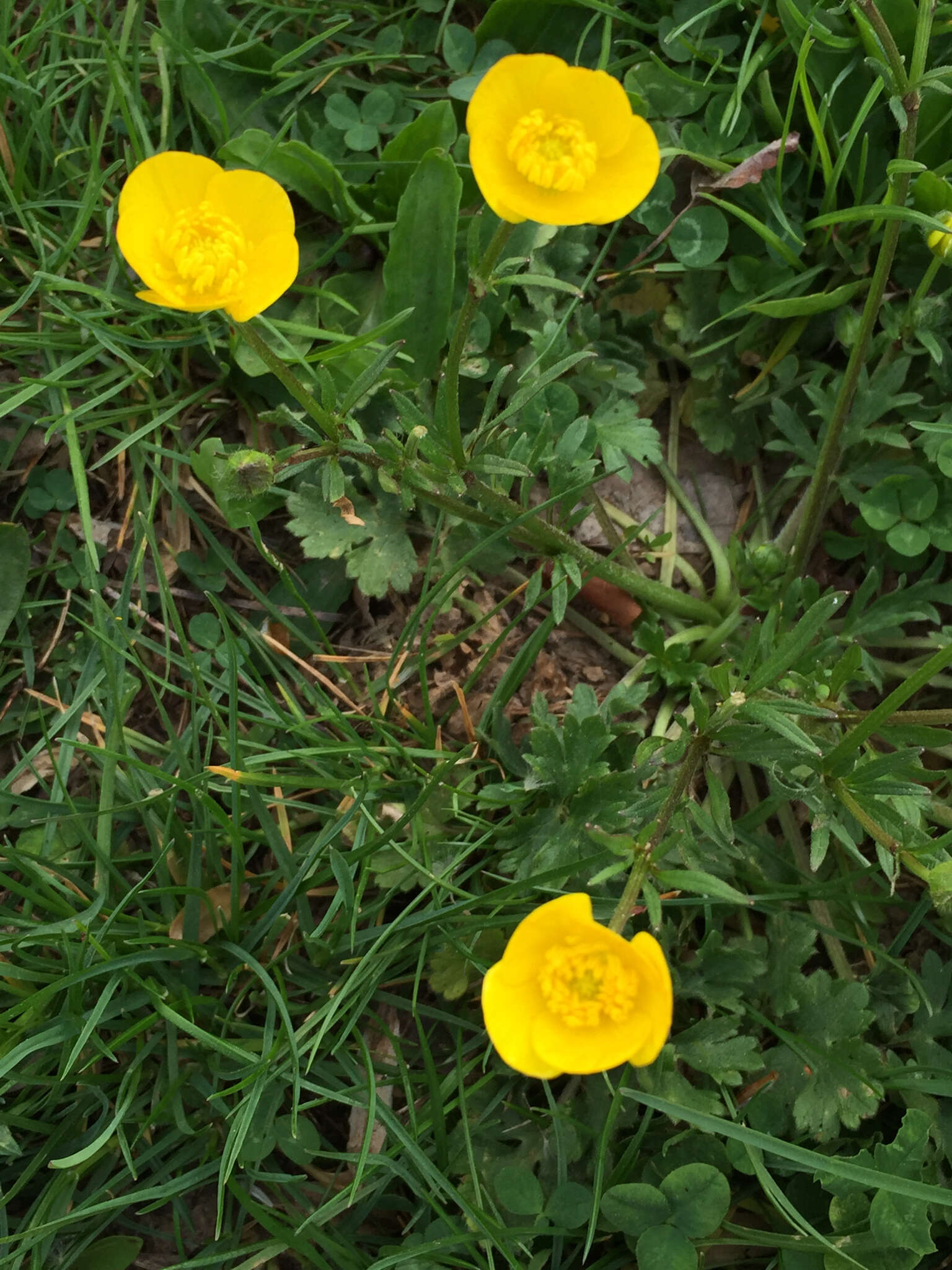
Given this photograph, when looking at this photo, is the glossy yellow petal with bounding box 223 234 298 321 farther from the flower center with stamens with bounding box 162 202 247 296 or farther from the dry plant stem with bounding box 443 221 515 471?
the dry plant stem with bounding box 443 221 515 471

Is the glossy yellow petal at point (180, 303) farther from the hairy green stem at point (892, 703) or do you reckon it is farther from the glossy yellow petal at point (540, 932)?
the hairy green stem at point (892, 703)

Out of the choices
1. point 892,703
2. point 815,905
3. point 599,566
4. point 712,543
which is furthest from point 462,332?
point 815,905

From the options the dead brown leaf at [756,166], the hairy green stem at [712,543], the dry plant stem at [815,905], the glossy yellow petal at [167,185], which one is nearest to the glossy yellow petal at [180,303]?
the glossy yellow petal at [167,185]

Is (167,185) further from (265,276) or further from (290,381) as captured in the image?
(290,381)

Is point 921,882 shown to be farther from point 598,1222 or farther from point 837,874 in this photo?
point 598,1222

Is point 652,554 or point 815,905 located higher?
point 652,554

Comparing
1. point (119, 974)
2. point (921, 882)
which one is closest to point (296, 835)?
point (119, 974)
